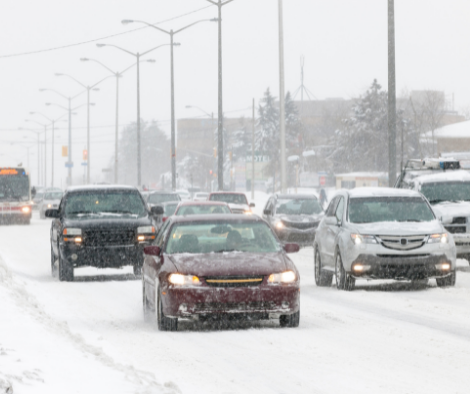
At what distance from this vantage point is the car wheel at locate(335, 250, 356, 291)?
56.2 ft

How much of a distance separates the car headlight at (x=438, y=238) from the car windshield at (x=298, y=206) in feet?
46.1

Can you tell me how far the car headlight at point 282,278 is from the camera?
11648 millimetres

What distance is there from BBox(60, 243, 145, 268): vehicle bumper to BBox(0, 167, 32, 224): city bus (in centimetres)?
3069

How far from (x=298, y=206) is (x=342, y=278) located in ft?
49.0

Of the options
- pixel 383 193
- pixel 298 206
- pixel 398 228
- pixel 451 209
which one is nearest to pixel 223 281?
pixel 398 228

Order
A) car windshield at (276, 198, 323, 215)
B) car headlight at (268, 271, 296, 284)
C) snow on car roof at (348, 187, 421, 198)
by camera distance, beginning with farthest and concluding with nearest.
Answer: car windshield at (276, 198, 323, 215) < snow on car roof at (348, 187, 421, 198) < car headlight at (268, 271, 296, 284)

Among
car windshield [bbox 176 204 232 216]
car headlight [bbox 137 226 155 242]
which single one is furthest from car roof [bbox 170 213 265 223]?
car windshield [bbox 176 204 232 216]

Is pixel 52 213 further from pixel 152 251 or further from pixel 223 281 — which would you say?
pixel 223 281

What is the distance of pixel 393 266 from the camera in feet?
55.2

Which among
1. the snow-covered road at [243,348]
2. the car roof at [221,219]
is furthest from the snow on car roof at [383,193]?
the car roof at [221,219]

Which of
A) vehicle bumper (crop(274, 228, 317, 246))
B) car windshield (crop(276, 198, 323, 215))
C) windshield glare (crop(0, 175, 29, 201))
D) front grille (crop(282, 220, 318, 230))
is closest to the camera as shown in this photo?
vehicle bumper (crop(274, 228, 317, 246))

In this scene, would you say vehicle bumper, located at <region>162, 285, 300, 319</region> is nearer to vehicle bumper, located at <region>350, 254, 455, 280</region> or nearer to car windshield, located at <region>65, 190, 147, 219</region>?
vehicle bumper, located at <region>350, 254, 455, 280</region>

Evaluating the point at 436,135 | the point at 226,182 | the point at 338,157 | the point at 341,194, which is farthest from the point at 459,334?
the point at 226,182

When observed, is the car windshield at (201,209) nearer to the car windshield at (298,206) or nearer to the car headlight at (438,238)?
the car windshield at (298,206)
